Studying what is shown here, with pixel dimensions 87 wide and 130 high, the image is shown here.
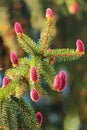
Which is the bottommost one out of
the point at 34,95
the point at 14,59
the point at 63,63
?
the point at 34,95

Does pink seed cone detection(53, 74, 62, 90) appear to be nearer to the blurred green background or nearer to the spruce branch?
the spruce branch

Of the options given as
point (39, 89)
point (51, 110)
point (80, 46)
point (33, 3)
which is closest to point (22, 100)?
point (39, 89)

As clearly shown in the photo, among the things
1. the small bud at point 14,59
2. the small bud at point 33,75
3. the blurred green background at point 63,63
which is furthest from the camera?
the blurred green background at point 63,63

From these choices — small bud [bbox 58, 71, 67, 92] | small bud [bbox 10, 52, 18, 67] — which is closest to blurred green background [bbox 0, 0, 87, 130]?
small bud [bbox 10, 52, 18, 67]

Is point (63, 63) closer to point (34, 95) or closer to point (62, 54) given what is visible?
point (62, 54)

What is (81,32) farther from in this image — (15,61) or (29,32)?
(15,61)

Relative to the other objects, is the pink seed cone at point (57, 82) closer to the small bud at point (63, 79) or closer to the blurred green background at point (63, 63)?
the small bud at point (63, 79)

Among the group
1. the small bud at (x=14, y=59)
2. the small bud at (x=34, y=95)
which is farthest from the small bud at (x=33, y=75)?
the small bud at (x=14, y=59)

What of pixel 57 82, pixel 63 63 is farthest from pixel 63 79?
pixel 63 63
